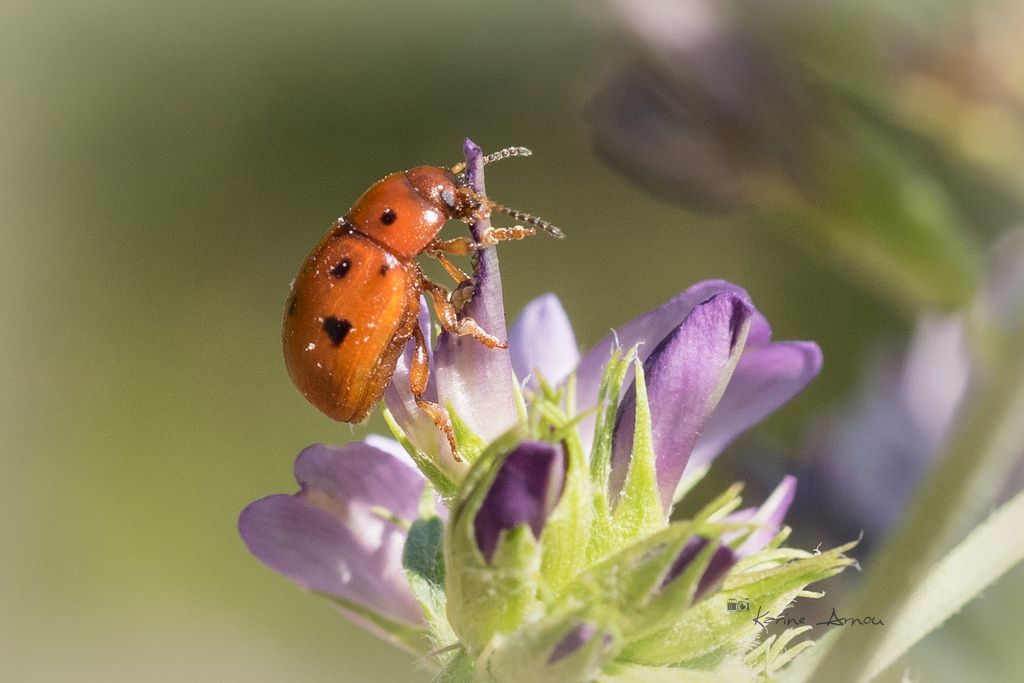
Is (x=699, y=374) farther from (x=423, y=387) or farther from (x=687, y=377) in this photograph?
(x=423, y=387)

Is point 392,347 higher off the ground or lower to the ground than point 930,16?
lower

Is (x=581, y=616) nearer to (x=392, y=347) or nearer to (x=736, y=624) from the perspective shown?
(x=736, y=624)

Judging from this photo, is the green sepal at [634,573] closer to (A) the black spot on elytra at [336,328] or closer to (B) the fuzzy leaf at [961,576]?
(B) the fuzzy leaf at [961,576]

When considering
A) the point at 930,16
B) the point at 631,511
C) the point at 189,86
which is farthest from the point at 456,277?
the point at 189,86

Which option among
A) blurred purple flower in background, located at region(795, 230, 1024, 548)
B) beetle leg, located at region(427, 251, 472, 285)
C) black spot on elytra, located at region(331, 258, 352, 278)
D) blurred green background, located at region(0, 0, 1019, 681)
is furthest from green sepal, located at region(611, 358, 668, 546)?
blurred green background, located at region(0, 0, 1019, 681)

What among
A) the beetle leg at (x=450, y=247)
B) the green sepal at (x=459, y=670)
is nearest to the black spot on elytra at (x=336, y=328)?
the beetle leg at (x=450, y=247)

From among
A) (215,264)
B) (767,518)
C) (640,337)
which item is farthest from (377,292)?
(215,264)
